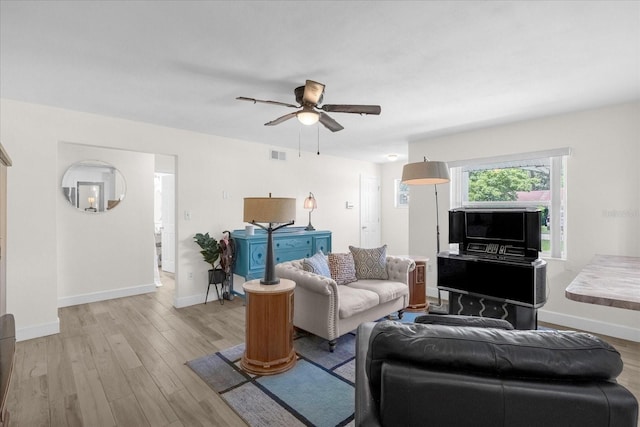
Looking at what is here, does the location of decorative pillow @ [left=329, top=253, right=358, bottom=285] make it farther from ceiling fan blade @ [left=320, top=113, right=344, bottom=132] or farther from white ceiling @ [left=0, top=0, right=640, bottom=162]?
white ceiling @ [left=0, top=0, right=640, bottom=162]

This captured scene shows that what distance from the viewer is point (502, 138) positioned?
397cm

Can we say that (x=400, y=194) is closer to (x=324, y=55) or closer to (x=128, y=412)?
(x=324, y=55)

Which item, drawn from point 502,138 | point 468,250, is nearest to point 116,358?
point 468,250

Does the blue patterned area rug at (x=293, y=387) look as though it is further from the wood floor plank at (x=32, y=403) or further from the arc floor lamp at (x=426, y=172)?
the arc floor lamp at (x=426, y=172)

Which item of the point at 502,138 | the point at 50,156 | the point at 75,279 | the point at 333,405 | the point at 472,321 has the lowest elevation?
the point at 333,405

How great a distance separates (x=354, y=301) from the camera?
9.75ft

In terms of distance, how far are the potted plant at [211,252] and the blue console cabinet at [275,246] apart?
23cm

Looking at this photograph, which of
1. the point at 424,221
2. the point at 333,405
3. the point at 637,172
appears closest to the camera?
the point at 333,405

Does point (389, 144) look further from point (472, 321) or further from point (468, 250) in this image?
point (472, 321)

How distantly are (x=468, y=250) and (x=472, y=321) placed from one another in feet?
6.92

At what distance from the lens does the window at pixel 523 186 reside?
Answer: 3.65 meters

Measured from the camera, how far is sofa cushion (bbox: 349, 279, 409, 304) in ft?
10.7

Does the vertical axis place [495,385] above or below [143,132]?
below

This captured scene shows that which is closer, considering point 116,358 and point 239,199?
point 116,358
